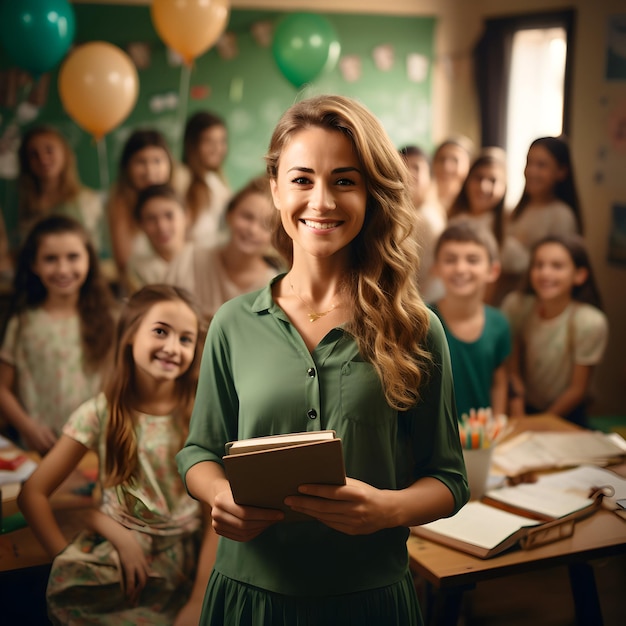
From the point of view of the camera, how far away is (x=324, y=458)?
137cm

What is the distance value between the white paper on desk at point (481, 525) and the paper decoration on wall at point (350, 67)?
3.21 m

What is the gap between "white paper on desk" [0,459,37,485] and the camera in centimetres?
234

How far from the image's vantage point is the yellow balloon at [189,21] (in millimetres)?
3426

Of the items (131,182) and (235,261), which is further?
(131,182)

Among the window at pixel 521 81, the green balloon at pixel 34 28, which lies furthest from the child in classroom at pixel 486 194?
the green balloon at pixel 34 28

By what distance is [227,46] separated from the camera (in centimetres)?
447

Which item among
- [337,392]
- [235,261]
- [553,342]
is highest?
[235,261]

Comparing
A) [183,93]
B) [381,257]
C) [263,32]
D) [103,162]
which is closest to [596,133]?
[263,32]

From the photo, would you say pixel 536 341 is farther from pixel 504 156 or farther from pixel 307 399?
pixel 307 399

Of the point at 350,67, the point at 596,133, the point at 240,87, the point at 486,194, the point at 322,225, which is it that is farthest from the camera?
the point at 350,67

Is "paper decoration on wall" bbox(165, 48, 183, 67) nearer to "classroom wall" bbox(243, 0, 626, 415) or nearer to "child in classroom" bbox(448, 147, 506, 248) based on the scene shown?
"classroom wall" bbox(243, 0, 626, 415)

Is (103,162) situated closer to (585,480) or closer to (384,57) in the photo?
(384,57)

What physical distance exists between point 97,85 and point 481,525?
257 centimetres

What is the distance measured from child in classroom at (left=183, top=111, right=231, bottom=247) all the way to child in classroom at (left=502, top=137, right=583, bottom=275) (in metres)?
1.61
